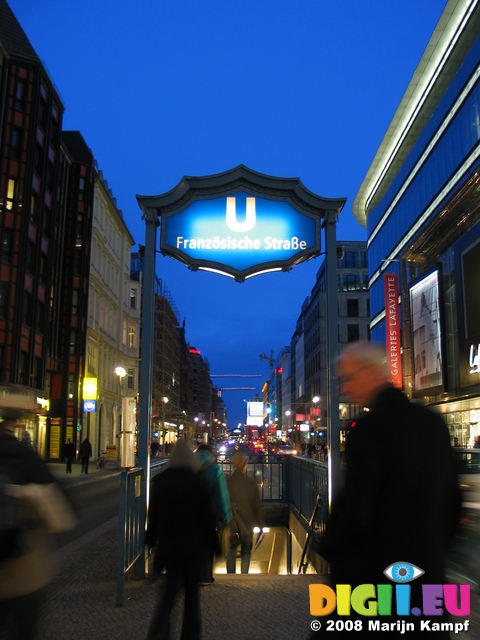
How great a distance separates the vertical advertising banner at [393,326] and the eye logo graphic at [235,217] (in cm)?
3314

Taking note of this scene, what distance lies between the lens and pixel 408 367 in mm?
42312

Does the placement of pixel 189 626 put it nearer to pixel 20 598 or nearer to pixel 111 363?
pixel 20 598

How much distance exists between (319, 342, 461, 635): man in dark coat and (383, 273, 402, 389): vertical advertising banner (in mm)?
39145

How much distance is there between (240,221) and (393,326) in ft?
118

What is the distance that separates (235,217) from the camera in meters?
9.34

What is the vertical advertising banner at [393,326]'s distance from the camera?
4147 centimetres

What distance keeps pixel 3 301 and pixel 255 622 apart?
33.0 metres

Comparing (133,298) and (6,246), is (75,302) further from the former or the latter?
(133,298)

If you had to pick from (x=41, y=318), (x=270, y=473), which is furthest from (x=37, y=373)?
(x=270, y=473)

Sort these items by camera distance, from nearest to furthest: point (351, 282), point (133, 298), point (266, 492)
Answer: point (266, 492)
point (133, 298)
point (351, 282)

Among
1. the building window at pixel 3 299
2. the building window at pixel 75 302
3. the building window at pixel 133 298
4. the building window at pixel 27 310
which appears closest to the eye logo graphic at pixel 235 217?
the building window at pixel 3 299

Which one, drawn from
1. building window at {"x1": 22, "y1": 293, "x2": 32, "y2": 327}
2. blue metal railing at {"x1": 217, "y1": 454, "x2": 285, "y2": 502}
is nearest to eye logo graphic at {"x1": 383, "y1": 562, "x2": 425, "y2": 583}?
blue metal railing at {"x1": 217, "y1": 454, "x2": 285, "y2": 502}

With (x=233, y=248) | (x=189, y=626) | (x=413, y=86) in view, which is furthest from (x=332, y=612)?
(x=413, y=86)

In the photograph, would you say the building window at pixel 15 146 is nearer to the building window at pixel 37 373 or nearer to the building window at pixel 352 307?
the building window at pixel 37 373
